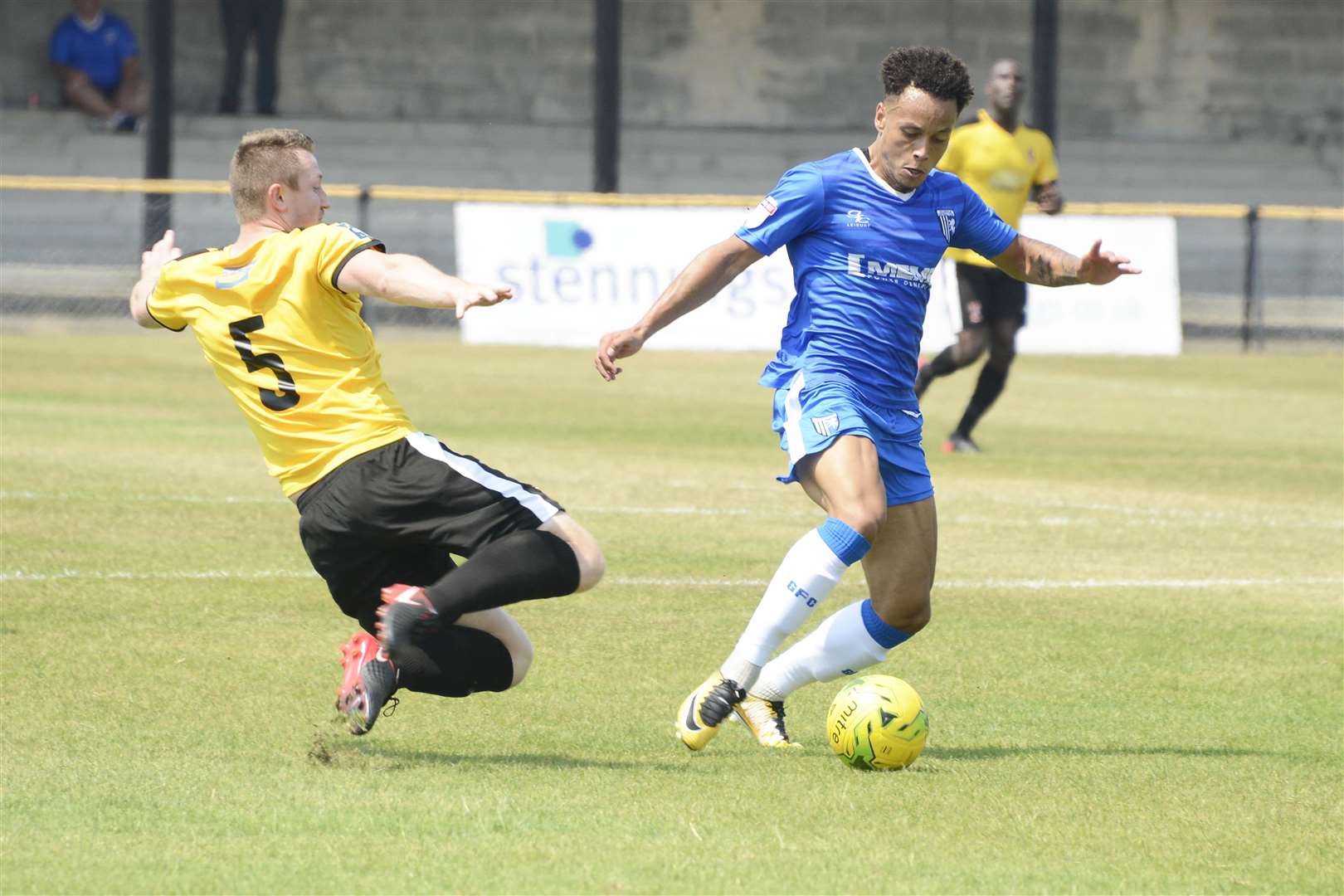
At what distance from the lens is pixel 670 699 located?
658 centimetres

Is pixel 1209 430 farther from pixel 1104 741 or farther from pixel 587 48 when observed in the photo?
pixel 587 48

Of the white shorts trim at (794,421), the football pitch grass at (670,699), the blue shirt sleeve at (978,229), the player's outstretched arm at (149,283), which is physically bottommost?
the football pitch grass at (670,699)

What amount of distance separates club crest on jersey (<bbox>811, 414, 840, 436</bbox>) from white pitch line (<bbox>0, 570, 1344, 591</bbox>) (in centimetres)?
281

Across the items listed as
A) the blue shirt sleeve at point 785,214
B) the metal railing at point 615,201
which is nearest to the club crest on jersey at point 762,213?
the blue shirt sleeve at point 785,214

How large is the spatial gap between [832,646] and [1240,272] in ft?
67.0

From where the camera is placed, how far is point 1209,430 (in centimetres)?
1521

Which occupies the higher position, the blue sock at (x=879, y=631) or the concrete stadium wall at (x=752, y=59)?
the concrete stadium wall at (x=752, y=59)

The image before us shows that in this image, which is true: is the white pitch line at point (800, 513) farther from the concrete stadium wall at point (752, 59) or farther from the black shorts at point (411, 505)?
the concrete stadium wall at point (752, 59)

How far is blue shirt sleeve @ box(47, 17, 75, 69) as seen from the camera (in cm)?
2738

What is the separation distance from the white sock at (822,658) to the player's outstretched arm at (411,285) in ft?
5.18

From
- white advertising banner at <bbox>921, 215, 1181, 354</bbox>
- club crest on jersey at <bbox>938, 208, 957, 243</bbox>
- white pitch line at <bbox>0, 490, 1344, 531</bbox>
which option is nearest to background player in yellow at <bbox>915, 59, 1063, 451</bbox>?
white pitch line at <bbox>0, 490, 1344, 531</bbox>

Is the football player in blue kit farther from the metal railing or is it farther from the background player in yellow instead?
the metal railing

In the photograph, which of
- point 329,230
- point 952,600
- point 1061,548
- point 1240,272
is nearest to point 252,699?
point 329,230

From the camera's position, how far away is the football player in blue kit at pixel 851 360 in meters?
5.84
